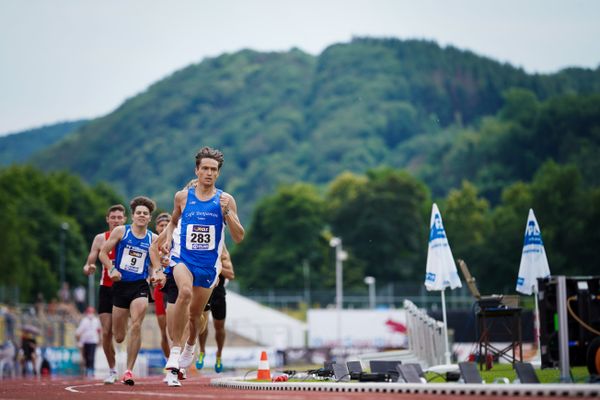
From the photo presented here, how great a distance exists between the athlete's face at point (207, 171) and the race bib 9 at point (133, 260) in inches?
132

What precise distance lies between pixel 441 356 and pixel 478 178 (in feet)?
516

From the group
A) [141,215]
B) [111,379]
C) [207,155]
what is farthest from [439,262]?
[207,155]

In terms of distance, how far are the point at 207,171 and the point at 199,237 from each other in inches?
31.7

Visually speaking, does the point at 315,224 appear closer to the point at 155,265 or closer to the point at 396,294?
the point at 396,294

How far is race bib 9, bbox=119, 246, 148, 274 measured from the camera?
58.5ft

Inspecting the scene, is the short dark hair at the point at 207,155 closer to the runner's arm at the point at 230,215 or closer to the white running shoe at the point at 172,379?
the runner's arm at the point at 230,215

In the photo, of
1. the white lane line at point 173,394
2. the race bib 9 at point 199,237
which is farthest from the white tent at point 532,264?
the white lane line at point 173,394

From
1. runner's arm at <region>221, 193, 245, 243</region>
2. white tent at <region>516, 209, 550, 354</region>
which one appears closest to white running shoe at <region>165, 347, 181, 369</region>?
runner's arm at <region>221, 193, 245, 243</region>

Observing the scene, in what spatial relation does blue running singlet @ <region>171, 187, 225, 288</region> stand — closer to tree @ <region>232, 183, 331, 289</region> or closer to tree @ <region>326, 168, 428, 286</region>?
tree @ <region>326, 168, 428, 286</region>

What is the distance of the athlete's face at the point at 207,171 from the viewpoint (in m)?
14.8

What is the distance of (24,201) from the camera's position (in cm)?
12475

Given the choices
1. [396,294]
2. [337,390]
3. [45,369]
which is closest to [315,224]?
[396,294]

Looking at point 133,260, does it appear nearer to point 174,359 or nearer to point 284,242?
point 174,359

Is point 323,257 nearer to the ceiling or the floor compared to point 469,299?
nearer to the ceiling
